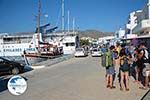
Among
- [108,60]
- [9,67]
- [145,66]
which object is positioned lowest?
[9,67]

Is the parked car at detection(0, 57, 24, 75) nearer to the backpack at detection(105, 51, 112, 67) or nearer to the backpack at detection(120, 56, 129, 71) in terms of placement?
the backpack at detection(105, 51, 112, 67)

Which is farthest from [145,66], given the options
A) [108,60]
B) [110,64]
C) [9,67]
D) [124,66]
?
[9,67]

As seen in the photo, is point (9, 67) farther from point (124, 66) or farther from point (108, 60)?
point (124, 66)

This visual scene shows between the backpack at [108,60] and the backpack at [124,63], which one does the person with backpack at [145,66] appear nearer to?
the backpack at [124,63]

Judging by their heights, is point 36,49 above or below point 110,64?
above

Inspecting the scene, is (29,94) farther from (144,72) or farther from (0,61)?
(0,61)

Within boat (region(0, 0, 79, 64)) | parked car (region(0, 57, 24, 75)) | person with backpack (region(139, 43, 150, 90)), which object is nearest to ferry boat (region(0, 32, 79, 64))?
boat (region(0, 0, 79, 64))

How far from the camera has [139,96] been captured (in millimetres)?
11359

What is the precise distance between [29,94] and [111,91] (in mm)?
3162

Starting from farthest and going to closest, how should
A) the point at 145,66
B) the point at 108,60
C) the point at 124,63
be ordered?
the point at 145,66 → the point at 108,60 → the point at 124,63

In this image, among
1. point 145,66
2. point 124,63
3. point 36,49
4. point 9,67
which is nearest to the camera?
point 124,63

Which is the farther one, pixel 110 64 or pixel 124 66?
pixel 110 64

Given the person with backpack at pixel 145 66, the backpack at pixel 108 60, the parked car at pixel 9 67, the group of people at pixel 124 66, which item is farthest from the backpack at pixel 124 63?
the parked car at pixel 9 67

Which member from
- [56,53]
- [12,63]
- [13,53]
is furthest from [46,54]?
[12,63]
